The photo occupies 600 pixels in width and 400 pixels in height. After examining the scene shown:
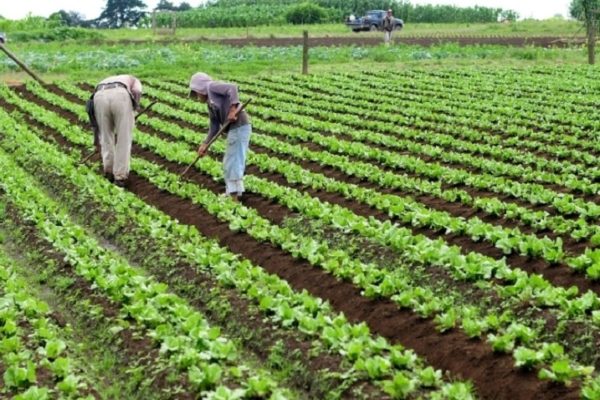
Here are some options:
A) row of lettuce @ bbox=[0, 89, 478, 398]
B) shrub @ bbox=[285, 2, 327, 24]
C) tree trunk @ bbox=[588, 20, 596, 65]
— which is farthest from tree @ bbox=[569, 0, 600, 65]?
row of lettuce @ bbox=[0, 89, 478, 398]

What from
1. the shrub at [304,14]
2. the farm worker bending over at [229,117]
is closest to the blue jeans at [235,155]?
the farm worker bending over at [229,117]

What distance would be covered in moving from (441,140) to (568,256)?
291 inches

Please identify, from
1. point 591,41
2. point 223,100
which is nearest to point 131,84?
point 223,100

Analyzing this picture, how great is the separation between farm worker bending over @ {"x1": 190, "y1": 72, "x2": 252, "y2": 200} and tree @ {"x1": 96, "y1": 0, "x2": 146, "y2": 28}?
7439cm

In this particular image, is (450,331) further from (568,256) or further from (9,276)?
(9,276)

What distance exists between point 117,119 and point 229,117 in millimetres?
2407

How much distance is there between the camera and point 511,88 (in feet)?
76.6

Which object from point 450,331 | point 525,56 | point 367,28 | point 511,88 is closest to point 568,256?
point 450,331

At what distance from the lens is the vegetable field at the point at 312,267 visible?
6.70 meters

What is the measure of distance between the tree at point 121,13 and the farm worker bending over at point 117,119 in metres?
72.5

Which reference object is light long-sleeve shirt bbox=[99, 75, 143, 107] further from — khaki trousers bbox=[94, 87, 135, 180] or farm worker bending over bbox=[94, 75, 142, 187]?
khaki trousers bbox=[94, 87, 135, 180]

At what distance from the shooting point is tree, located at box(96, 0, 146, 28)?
84375 mm

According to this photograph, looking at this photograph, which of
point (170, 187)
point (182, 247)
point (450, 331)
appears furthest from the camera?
point (170, 187)

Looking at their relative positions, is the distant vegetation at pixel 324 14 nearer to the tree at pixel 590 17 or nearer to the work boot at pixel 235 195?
the tree at pixel 590 17
